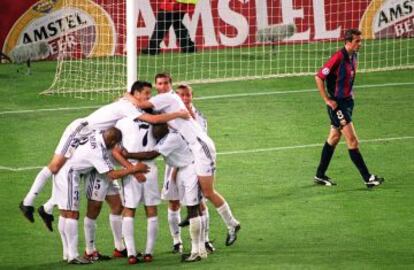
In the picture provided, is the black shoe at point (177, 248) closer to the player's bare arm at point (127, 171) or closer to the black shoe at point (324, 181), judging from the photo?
the player's bare arm at point (127, 171)

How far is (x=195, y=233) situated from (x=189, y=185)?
535 millimetres

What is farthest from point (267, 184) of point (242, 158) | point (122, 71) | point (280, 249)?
point (122, 71)

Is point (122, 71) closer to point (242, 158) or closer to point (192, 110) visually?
point (242, 158)

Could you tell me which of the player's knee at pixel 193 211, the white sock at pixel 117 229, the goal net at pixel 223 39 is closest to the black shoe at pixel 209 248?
the player's knee at pixel 193 211

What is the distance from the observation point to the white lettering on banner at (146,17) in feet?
87.7

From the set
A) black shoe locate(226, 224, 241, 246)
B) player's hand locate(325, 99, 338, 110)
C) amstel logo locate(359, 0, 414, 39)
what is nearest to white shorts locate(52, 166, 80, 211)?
black shoe locate(226, 224, 241, 246)

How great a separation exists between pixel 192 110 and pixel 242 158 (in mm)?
4823

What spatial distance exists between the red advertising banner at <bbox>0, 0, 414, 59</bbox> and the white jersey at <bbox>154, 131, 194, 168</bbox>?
1125cm

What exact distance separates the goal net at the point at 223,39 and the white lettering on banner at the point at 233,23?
2cm

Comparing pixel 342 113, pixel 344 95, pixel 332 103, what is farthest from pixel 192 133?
pixel 344 95

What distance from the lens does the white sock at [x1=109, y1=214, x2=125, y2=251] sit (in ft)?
48.0

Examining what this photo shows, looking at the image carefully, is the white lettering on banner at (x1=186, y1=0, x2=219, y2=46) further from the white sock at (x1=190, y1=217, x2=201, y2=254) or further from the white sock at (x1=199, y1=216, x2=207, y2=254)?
the white sock at (x1=190, y1=217, x2=201, y2=254)

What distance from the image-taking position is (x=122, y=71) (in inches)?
992

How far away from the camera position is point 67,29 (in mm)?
26781
